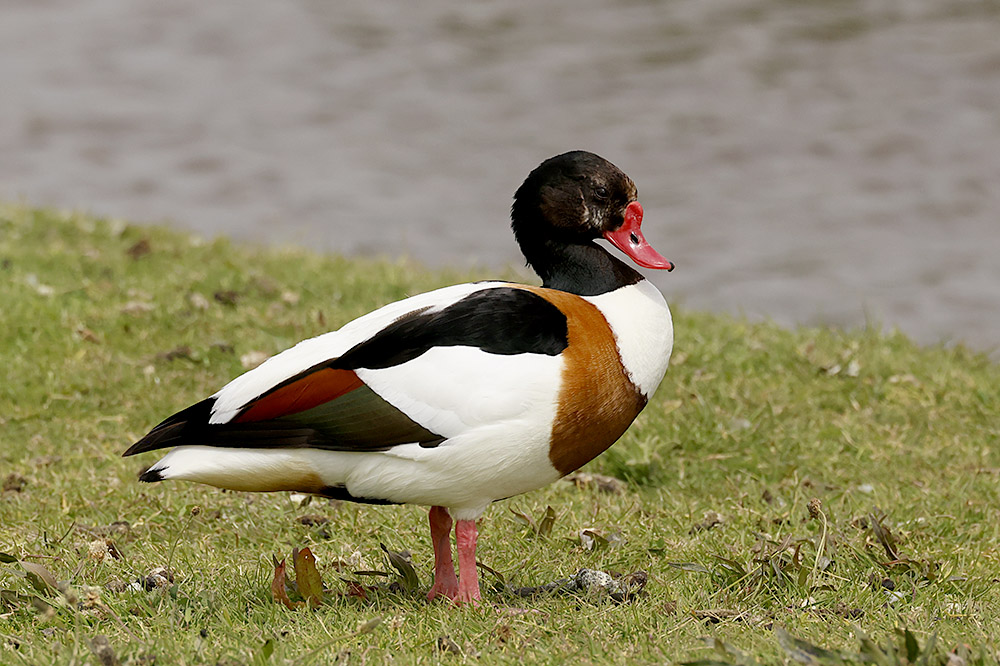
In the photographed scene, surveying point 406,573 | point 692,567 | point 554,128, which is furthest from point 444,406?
point 554,128

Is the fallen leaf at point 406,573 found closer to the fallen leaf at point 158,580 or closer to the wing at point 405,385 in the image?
the wing at point 405,385

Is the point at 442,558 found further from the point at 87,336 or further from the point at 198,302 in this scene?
the point at 198,302

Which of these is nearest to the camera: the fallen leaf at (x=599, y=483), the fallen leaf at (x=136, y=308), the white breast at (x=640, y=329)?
the white breast at (x=640, y=329)

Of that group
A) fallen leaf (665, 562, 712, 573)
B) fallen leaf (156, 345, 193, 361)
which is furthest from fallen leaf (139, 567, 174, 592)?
fallen leaf (156, 345, 193, 361)

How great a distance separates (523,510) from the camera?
16.2 ft

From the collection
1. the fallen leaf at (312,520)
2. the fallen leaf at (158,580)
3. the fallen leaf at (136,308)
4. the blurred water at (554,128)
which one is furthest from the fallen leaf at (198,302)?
the fallen leaf at (158,580)

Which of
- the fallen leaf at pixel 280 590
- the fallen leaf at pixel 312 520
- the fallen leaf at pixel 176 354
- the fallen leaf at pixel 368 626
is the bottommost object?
the fallen leaf at pixel 312 520

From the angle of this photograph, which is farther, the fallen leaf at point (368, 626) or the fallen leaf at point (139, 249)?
the fallen leaf at point (139, 249)

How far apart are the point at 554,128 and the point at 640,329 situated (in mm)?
11085

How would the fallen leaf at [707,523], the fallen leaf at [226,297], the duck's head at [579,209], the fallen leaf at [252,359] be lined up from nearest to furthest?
the duck's head at [579,209] < the fallen leaf at [707,523] < the fallen leaf at [252,359] < the fallen leaf at [226,297]

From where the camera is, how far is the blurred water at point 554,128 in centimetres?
1165

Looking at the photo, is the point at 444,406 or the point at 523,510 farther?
the point at 523,510

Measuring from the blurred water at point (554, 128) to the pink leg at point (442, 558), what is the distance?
5.98 m

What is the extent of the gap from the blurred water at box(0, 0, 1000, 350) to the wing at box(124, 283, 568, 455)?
6.10 metres
